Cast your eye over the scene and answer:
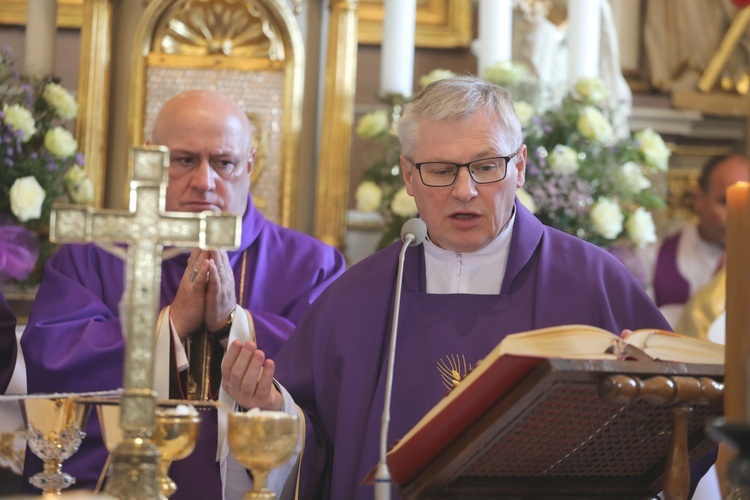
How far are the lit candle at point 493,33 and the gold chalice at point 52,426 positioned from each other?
12.2 feet

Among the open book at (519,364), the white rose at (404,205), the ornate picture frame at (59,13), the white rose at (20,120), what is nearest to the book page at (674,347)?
the open book at (519,364)

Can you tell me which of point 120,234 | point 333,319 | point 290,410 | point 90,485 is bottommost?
point 90,485

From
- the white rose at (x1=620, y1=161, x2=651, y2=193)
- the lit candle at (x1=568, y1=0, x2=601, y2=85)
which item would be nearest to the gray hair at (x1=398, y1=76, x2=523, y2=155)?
the white rose at (x1=620, y1=161, x2=651, y2=193)

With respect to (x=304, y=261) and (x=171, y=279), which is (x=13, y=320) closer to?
(x=171, y=279)

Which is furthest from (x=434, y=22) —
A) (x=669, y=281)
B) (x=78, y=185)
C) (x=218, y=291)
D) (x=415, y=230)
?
(x=415, y=230)

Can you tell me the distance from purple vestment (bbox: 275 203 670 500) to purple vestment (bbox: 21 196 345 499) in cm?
72

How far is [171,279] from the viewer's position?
4.54 meters

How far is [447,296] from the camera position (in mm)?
3432

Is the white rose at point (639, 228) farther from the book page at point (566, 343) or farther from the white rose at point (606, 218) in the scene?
the book page at point (566, 343)

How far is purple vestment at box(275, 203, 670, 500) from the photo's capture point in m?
3.18

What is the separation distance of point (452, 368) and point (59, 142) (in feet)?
8.11

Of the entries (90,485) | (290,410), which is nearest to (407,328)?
(290,410)

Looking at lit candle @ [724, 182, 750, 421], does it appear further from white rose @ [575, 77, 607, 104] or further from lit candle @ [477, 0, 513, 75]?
lit candle @ [477, 0, 513, 75]

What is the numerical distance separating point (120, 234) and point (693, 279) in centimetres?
485
